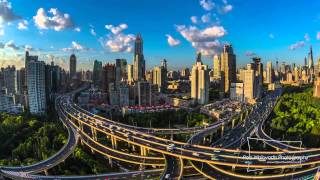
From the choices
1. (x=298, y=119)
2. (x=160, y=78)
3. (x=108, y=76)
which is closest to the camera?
(x=298, y=119)

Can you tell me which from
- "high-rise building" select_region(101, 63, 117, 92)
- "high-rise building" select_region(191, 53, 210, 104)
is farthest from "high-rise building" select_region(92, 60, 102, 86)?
"high-rise building" select_region(191, 53, 210, 104)

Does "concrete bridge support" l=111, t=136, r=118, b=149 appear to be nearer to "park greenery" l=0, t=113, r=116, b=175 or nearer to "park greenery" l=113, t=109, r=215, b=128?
"park greenery" l=0, t=113, r=116, b=175

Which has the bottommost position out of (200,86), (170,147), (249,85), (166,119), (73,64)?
(170,147)

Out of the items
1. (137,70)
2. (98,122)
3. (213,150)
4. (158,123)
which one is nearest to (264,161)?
(213,150)

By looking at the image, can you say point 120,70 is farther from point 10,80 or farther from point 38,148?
point 38,148

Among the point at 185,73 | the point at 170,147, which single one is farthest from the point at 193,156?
the point at 185,73

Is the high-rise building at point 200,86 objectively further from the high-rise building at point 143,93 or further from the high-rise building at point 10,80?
the high-rise building at point 10,80

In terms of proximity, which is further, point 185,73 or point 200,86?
point 185,73

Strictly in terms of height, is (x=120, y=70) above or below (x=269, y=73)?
below
